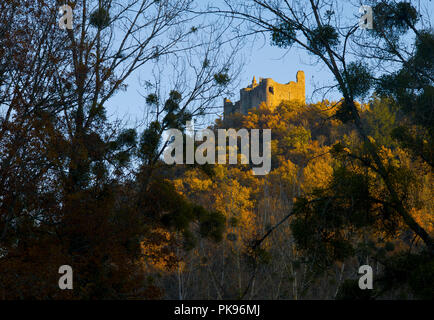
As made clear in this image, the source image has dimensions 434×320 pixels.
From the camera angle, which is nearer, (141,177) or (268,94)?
(141,177)

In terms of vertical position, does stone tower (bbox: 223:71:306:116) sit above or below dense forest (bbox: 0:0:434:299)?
above

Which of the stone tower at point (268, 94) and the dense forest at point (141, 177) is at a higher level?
the stone tower at point (268, 94)

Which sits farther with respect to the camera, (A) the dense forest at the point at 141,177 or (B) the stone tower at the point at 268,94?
(B) the stone tower at the point at 268,94

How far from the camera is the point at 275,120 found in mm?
44938

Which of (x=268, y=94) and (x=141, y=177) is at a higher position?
(x=268, y=94)

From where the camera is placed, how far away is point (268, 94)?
58.8m

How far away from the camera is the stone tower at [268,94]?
2325 inches

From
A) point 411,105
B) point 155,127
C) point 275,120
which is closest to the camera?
point 411,105

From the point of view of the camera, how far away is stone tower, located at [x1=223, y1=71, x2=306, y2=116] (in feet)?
194

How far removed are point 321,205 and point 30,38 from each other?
23.4 feet

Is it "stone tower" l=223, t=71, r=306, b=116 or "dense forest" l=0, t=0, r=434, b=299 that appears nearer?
"dense forest" l=0, t=0, r=434, b=299
